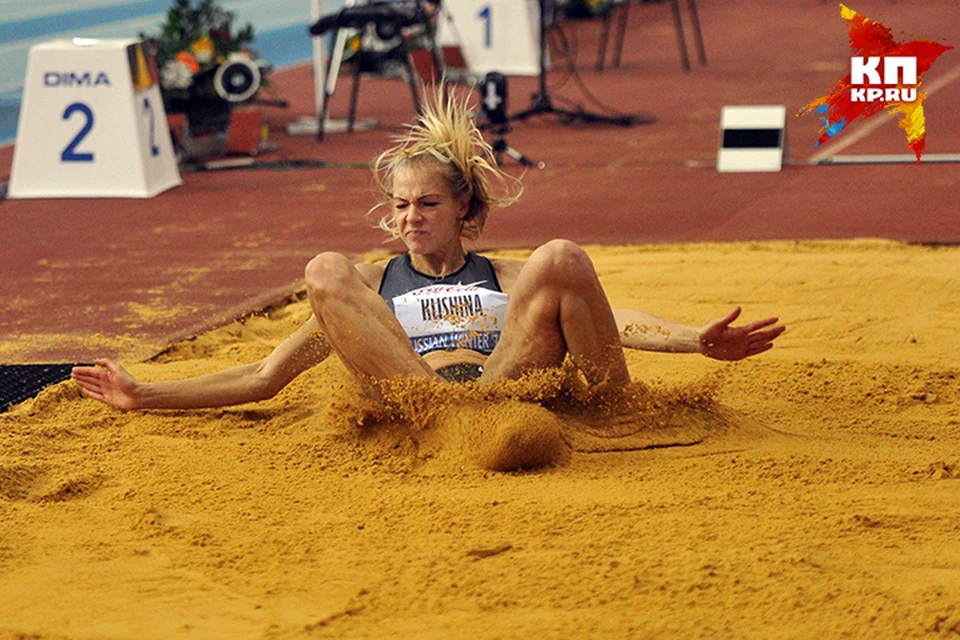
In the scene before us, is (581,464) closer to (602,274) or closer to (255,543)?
(255,543)

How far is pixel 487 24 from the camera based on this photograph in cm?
1348

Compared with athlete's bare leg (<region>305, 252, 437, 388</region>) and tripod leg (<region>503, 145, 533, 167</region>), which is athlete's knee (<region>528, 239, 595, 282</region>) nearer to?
athlete's bare leg (<region>305, 252, 437, 388</region>)

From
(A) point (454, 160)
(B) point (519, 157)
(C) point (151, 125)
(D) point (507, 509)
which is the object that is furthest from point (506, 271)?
(C) point (151, 125)

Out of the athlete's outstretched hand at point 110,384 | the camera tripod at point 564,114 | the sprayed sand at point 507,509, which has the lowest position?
the sprayed sand at point 507,509

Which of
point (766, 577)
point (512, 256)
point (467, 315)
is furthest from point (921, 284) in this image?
point (766, 577)

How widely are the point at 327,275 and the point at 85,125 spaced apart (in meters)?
5.18

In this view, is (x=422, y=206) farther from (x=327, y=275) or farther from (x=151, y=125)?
(x=151, y=125)

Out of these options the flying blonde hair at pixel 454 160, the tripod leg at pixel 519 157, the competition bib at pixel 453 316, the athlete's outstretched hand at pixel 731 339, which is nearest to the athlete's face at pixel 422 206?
the flying blonde hair at pixel 454 160

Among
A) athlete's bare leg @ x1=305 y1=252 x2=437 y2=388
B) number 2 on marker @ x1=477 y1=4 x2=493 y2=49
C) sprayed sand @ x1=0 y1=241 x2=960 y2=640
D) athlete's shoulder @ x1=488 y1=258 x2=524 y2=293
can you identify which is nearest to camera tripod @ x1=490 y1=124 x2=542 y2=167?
sprayed sand @ x1=0 y1=241 x2=960 y2=640

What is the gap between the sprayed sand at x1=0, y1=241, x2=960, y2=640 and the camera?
260 centimetres

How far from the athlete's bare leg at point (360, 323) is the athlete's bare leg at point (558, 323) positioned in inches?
9.5

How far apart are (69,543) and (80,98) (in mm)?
5617

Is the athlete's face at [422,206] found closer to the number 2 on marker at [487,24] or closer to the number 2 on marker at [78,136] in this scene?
the number 2 on marker at [78,136]

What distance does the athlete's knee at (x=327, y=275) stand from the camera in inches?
136
